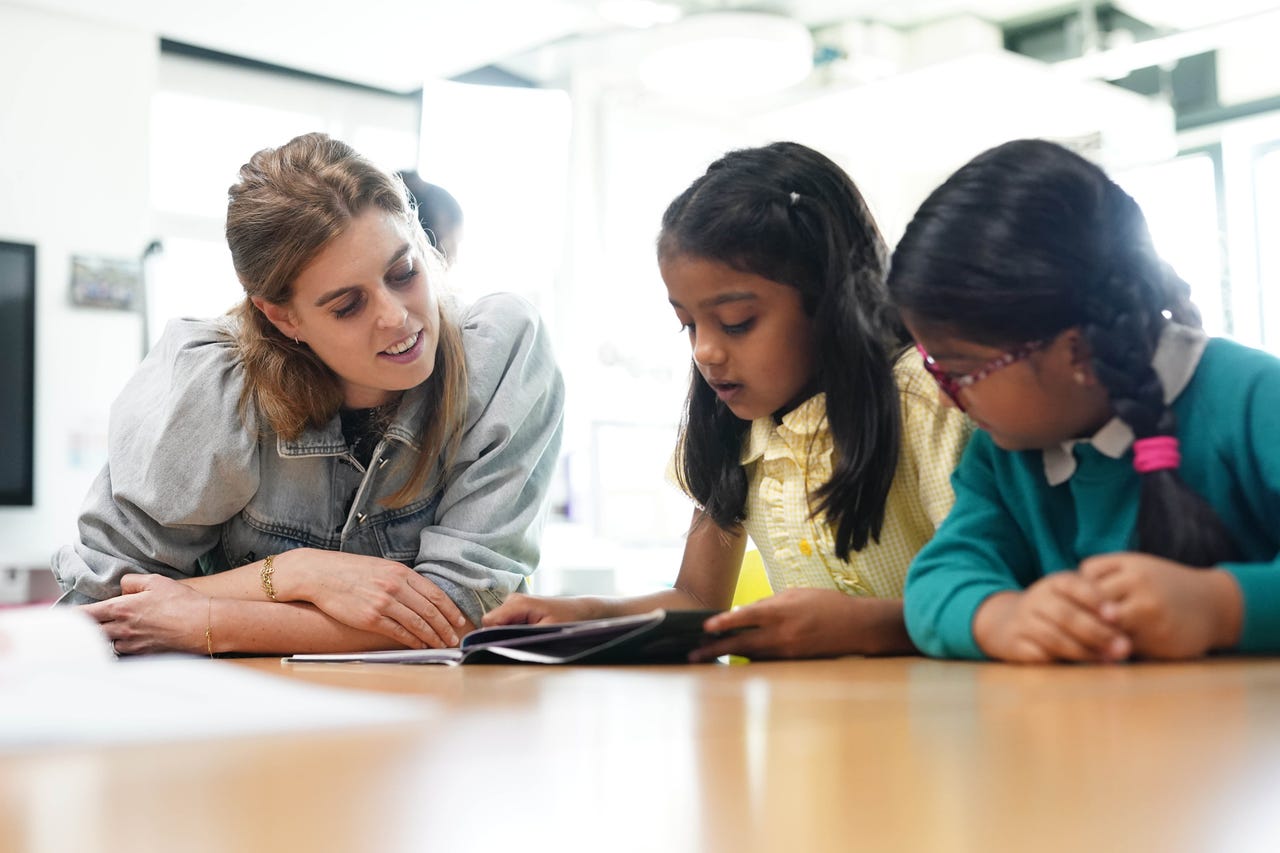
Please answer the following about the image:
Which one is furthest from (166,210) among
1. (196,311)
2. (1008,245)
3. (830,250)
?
(1008,245)

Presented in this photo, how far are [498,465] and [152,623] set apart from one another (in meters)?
0.44

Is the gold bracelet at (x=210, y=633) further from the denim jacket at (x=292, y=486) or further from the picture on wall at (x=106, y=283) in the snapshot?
the picture on wall at (x=106, y=283)

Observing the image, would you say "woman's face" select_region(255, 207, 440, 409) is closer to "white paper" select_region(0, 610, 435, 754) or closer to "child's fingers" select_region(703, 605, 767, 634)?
"child's fingers" select_region(703, 605, 767, 634)

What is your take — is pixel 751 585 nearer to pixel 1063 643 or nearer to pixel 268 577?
pixel 268 577

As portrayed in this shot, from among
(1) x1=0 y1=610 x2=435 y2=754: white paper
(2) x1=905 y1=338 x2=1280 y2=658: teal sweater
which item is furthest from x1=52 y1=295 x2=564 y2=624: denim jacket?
(1) x1=0 y1=610 x2=435 y2=754: white paper

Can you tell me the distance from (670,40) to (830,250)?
3.11 metres

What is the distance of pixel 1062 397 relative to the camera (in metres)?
1.02

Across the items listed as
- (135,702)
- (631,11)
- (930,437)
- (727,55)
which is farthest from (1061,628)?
(631,11)

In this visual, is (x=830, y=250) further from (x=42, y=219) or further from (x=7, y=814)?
(x=42, y=219)

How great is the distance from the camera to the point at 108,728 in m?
0.47

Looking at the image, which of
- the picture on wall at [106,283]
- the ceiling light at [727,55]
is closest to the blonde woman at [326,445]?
the ceiling light at [727,55]

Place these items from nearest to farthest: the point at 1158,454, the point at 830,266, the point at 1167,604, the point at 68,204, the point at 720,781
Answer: the point at 720,781 < the point at 1167,604 < the point at 1158,454 < the point at 830,266 < the point at 68,204

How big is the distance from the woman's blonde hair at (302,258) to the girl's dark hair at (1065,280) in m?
0.68

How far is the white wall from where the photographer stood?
13.9 feet
